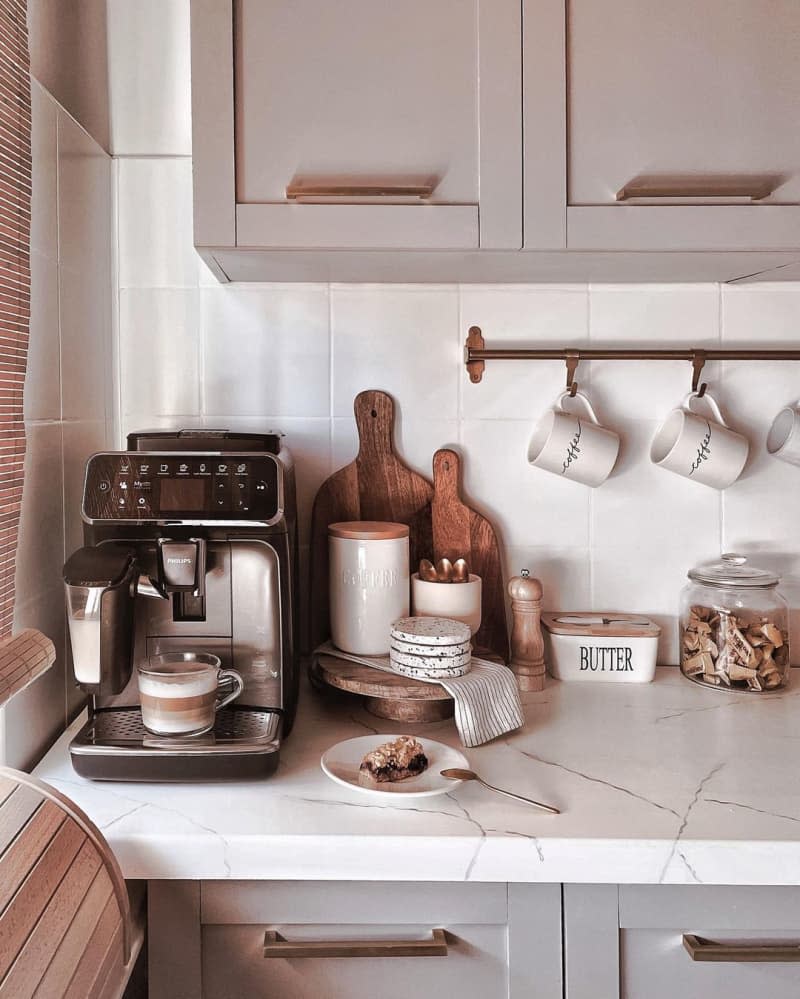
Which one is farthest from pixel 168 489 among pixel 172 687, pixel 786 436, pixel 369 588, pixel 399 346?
pixel 786 436

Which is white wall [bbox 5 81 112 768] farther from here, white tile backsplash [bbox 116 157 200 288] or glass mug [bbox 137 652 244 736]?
glass mug [bbox 137 652 244 736]

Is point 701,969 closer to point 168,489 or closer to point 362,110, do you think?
point 168,489

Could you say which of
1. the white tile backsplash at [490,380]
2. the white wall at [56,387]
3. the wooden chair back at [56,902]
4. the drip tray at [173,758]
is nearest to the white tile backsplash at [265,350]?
the white tile backsplash at [490,380]

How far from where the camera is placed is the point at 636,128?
3.76 feet

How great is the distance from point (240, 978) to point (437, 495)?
32.5 inches

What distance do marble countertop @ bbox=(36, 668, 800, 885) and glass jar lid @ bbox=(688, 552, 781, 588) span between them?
0.30m

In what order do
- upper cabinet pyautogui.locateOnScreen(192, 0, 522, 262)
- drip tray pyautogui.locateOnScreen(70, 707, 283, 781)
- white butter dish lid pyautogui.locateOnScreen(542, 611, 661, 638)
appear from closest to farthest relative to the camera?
drip tray pyautogui.locateOnScreen(70, 707, 283, 781) < upper cabinet pyautogui.locateOnScreen(192, 0, 522, 262) < white butter dish lid pyautogui.locateOnScreen(542, 611, 661, 638)

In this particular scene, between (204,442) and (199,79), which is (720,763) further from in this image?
(199,79)

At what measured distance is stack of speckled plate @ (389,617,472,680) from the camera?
3.93 feet

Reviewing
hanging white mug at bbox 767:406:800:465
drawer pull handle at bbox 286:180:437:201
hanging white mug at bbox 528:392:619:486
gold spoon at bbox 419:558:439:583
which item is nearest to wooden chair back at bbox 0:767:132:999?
gold spoon at bbox 419:558:439:583

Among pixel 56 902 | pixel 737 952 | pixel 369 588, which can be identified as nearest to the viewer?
pixel 56 902

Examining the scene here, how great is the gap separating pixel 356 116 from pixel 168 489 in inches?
22.3

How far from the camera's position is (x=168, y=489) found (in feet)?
3.60

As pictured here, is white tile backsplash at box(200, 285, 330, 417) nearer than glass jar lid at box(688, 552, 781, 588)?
No
